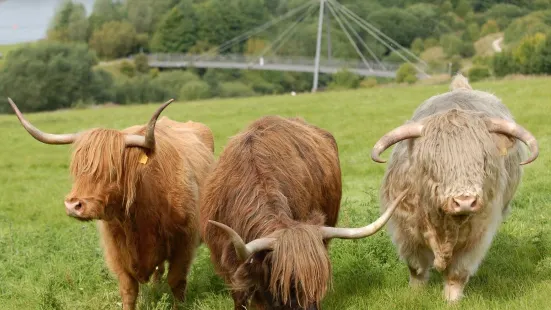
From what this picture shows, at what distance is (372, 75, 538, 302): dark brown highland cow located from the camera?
251 inches

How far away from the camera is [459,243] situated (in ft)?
22.9

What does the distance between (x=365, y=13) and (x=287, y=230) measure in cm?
11159

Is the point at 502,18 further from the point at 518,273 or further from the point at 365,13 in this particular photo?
the point at 518,273

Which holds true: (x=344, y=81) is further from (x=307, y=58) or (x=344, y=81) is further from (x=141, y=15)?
(x=141, y=15)

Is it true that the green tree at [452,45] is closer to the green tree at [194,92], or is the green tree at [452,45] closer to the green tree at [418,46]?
the green tree at [418,46]

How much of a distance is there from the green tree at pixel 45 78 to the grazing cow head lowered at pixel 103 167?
7026cm

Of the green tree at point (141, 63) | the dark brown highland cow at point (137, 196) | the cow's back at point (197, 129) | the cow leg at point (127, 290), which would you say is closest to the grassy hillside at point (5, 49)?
the green tree at point (141, 63)

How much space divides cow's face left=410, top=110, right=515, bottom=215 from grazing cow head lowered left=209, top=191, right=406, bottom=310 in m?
1.16

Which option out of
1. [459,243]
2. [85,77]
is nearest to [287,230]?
[459,243]

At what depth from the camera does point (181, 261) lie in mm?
7609

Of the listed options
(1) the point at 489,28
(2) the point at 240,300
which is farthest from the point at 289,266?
(1) the point at 489,28

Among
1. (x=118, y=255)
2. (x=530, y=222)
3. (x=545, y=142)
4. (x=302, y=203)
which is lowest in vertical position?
(x=545, y=142)

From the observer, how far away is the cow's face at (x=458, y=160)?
627 cm

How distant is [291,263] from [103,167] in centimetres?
215
